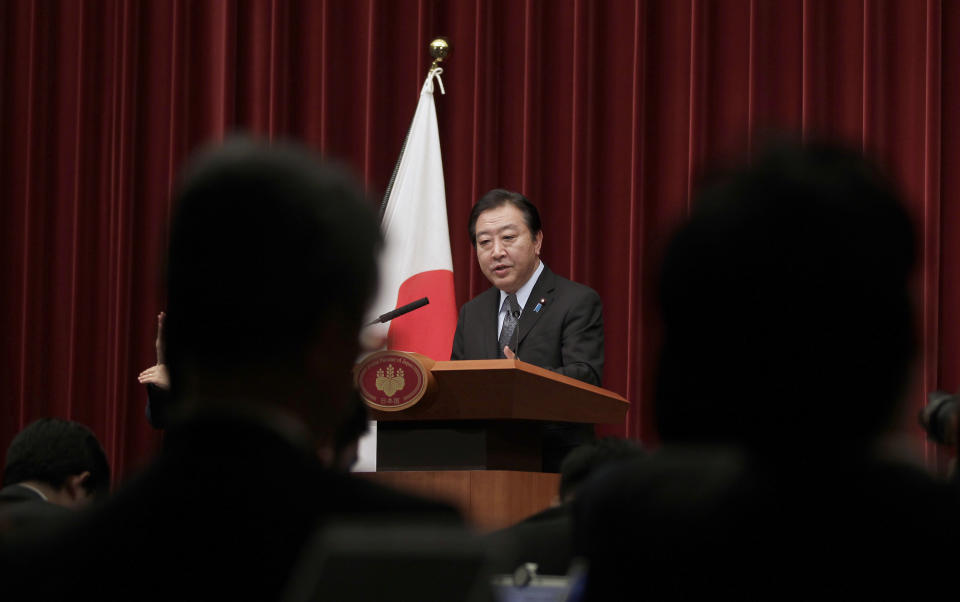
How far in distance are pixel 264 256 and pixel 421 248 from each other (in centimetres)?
487

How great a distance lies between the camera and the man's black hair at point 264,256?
2.33 feet

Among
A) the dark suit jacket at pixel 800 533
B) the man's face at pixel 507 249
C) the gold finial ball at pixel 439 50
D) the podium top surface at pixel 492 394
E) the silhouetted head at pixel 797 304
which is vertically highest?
the gold finial ball at pixel 439 50

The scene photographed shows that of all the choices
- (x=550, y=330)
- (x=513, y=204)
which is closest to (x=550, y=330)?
(x=550, y=330)

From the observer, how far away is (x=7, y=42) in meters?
7.21

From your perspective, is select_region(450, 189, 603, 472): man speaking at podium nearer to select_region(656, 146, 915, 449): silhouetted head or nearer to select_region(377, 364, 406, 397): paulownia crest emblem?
select_region(377, 364, 406, 397): paulownia crest emblem

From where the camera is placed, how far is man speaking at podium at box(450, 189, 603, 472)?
4473 millimetres

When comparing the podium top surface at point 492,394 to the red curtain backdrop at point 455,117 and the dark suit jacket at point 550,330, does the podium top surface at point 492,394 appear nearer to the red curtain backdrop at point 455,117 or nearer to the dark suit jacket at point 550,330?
the dark suit jacket at point 550,330

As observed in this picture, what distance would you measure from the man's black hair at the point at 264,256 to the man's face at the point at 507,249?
4.04 metres

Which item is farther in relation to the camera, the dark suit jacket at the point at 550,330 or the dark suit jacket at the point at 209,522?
the dark suit jacket at the point at 550,330

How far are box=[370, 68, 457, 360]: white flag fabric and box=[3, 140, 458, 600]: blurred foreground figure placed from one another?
413cm

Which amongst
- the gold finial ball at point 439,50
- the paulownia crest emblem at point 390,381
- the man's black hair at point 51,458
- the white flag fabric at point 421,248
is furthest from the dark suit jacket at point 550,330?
the man's black hair at point 51,458

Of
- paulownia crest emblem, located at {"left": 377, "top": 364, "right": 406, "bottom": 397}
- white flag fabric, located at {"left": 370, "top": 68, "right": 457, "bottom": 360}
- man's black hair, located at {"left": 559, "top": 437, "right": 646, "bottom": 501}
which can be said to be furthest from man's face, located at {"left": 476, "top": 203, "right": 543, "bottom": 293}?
man's black hair, located at {"left": 559, "top": 437, "right": 646, "bottom": 501}

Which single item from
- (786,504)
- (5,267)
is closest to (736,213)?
(786,504)

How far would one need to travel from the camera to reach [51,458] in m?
2.86
